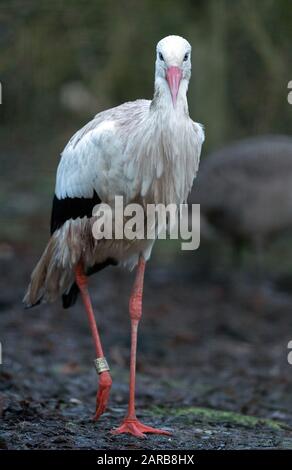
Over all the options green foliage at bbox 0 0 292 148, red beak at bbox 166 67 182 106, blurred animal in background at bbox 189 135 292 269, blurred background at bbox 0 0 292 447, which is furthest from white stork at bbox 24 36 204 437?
green foliage at bbox 0 0 292 148

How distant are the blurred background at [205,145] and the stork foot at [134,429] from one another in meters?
3.84

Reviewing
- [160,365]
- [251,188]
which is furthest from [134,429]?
[251,188]

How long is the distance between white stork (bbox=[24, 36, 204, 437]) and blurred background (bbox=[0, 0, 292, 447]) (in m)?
3.24

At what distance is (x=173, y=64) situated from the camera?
574cm

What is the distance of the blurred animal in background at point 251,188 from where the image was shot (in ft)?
39.8

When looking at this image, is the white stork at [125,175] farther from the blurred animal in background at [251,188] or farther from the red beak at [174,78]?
the blurred animal in background at [251,188]

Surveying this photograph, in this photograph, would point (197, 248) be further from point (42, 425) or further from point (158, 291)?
point (42, 425)

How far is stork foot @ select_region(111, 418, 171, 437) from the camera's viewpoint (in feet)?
19.8

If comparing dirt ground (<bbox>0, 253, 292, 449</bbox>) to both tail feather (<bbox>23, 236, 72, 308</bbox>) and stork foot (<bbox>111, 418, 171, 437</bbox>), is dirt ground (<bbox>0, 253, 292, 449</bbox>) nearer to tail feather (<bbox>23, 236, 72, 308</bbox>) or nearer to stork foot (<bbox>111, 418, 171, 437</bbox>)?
stork foot (<bbox>111, 418, 171, 437</bbox>)

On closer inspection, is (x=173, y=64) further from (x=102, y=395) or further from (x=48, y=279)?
(x=102, y=395)

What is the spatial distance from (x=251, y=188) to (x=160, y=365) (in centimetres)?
346

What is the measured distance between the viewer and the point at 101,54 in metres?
13.1

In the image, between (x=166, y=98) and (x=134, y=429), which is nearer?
(x=166, y=98)

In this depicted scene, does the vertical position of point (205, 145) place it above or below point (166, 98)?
above
